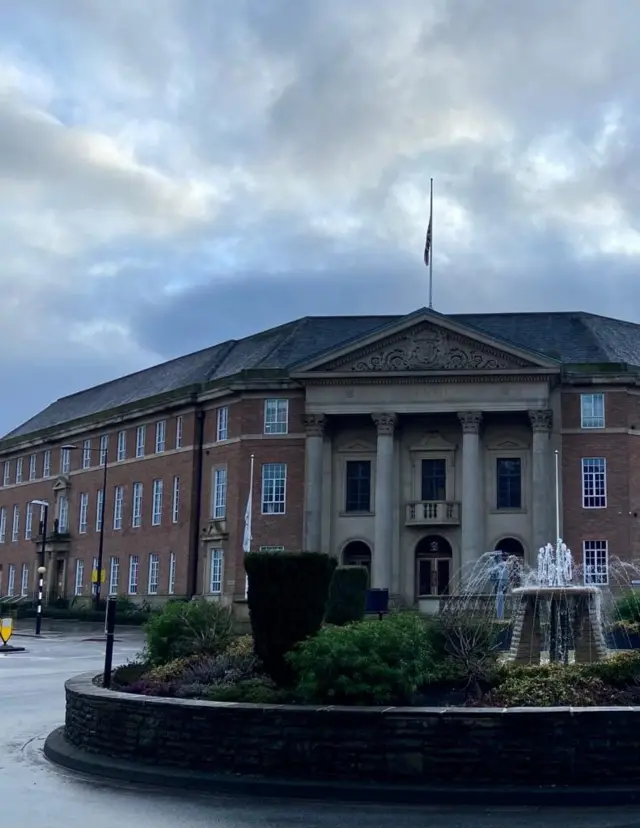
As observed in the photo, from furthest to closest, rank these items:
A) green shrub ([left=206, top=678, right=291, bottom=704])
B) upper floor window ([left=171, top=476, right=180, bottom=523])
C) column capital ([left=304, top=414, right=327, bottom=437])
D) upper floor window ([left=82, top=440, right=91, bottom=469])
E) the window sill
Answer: upper floor window ([left=82, top=440, right=91, bottom=469]) < upper floor window ([left=171, top=476, right=180, bottom=523]) < column capital ([left=304, top=414, right=327, bottom=437]) < the window sill < green shrub ([left=206, top=678, right=291, bottom=704])

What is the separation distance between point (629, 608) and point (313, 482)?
99.4ft

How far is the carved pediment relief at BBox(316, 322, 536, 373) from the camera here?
53.5m

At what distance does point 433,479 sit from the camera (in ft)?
184

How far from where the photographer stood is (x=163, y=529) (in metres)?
64.3

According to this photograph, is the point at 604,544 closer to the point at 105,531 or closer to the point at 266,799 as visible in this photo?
the point at 105,531

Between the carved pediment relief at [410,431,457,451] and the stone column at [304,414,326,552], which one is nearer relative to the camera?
the stone column at [304,414,326,552]

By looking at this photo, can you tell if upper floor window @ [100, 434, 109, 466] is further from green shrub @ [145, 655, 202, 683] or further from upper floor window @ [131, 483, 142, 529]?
green shrub @ [145, 655, 202, 683]

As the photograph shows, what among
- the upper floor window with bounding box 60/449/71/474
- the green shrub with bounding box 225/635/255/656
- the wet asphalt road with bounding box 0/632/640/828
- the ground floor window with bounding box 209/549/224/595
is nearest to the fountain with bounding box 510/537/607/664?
the green shrub with bounding box 225/635/255/656

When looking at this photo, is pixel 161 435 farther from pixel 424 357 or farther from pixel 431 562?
pixel 431 562

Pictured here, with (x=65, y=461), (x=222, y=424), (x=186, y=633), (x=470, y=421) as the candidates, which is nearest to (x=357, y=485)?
(x=470, y=421)

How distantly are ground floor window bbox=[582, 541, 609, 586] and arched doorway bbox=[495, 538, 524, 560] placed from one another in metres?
3.01

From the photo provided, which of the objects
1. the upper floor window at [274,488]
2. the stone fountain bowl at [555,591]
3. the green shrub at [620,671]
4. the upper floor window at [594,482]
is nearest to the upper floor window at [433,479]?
the upper floor window at [594,482]

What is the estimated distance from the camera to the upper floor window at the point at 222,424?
197 feet

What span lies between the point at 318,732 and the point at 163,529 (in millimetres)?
53289
